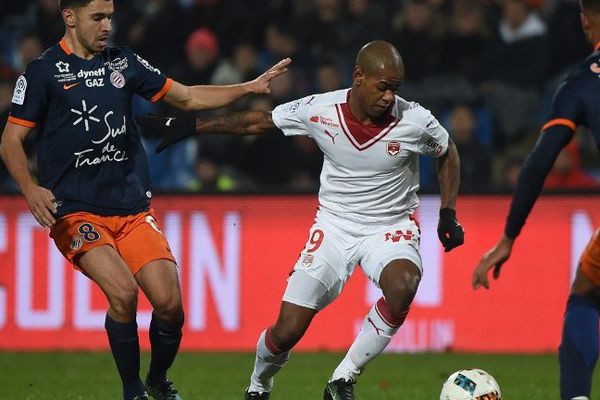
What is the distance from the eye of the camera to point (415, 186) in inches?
307

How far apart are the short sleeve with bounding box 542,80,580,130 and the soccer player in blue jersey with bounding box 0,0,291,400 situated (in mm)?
2334

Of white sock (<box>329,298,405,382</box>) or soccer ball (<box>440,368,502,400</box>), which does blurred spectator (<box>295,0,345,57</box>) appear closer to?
white sock (<box>329,298,405,382</box>)

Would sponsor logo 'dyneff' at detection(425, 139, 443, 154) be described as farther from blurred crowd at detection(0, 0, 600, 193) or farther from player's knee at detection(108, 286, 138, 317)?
blurred crowd at detection(0, 0, 600, 193)

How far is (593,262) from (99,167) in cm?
321

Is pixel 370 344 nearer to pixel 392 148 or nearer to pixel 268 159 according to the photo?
pixel 392 148

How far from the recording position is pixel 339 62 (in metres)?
13.8

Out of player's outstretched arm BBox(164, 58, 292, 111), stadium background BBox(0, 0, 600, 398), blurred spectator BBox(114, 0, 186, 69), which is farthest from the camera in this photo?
blurred spectator BBox(114, 0, 186, 69)

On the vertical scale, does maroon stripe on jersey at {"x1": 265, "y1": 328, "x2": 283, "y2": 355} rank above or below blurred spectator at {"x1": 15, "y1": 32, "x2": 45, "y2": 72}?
below

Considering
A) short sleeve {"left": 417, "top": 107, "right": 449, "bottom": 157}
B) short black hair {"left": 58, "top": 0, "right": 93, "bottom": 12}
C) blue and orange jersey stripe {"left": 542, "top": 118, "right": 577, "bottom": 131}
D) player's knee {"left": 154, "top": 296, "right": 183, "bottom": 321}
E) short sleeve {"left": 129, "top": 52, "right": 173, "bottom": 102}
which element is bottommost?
player's knee {"left": 154, "top": 296, "right": 183, "bottom": 321}

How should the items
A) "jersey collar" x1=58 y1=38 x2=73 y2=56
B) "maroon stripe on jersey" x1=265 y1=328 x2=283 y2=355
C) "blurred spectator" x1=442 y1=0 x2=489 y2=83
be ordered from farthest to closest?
"blurred spectator" x1=442 y1=0 x2=489 y2=83 < "jersey collar" x1=58 y1=38 x2=73 y2=56 < "maroon stripe on jersey" x1=265 y1=328 x2=283 y2=355

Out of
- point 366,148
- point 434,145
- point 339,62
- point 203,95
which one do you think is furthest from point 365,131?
point 339,62

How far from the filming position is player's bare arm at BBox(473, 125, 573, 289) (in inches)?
230

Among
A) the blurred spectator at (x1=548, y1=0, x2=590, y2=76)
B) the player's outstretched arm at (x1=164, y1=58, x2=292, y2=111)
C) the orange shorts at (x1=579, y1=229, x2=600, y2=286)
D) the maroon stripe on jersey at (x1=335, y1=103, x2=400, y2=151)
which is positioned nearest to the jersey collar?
the player's outstretched arm at (x1=164, y1=58, x2=292, y2=111)

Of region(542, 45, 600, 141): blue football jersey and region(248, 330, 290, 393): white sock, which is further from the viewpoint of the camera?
region(248, 330, 290, 393): white sock
